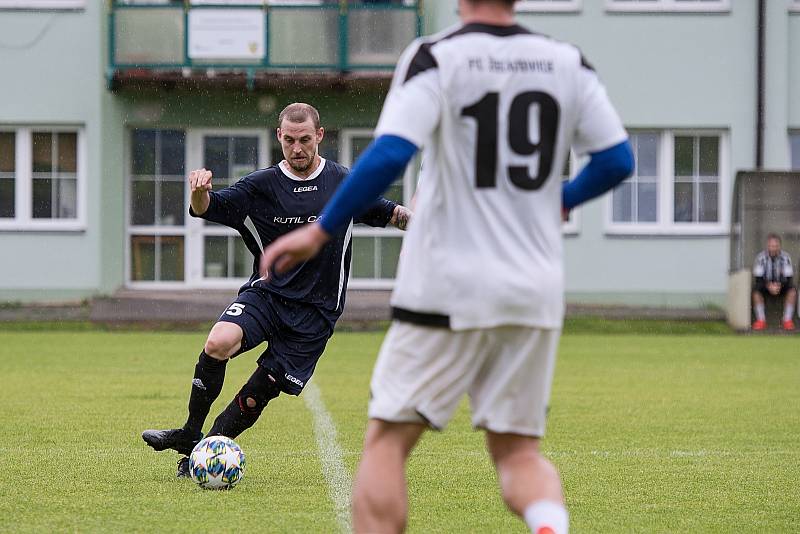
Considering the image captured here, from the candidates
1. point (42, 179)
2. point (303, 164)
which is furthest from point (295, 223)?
point (42, 179)

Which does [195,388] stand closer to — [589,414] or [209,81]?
[589,414]

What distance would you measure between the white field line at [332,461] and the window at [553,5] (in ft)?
52.4

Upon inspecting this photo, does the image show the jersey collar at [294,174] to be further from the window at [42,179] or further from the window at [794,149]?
the window at [794,149]

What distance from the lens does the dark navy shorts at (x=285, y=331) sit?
8141 mm

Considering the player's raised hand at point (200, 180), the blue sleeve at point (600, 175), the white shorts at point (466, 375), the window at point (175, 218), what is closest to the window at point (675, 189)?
the window at point (175, 218)

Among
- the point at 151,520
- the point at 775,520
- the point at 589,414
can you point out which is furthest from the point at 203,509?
the point at 589,414

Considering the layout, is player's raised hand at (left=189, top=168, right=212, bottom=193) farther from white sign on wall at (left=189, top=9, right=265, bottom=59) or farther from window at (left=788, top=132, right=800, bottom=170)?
window at (left=788, top=132, right=800, bottom=170)

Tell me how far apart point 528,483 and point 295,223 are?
12.9 feet

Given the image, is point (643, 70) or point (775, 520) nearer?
point (775, 520)

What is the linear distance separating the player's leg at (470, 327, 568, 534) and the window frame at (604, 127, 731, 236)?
23.8m

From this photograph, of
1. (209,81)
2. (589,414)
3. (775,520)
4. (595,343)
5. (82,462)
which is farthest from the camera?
(209,81)

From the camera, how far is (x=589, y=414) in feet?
39.5

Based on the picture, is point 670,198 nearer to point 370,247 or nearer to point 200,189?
point 370,247

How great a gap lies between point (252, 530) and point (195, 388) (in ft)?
5.59
